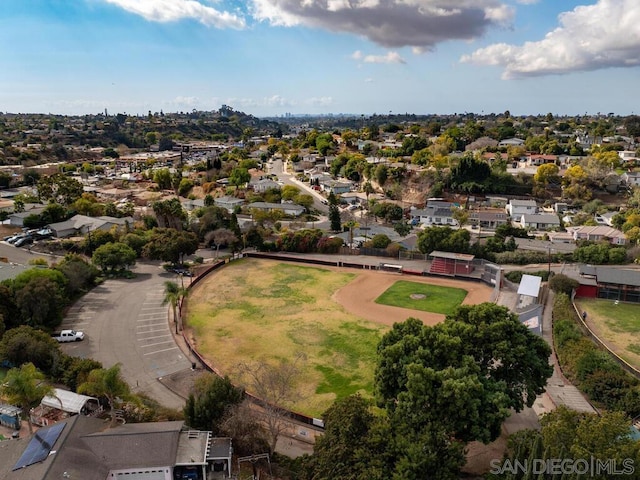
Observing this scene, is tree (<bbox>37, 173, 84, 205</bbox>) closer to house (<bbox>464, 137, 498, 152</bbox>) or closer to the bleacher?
the bleacher

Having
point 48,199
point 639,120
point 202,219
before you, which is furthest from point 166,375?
point 639,120

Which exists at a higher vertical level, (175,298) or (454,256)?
(454,256)

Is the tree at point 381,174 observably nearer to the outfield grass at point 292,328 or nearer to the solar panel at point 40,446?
the outfield grass at point 292,328

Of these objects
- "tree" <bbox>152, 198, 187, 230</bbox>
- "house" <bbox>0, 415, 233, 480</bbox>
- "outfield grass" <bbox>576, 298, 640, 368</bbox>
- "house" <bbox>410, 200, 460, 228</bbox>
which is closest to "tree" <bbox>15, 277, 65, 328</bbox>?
"house" <bbox>0, 415, 233, 480</bbox>

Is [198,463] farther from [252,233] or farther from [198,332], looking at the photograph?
[252,233]

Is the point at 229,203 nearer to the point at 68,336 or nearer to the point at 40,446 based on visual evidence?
the point at 68,336

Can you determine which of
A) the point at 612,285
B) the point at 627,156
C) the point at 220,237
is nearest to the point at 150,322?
the point at 220,237

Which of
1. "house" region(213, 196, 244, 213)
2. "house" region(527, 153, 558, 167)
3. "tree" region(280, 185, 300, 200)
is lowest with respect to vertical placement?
"house" region(213, 196, 244, 213)
